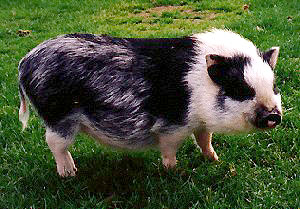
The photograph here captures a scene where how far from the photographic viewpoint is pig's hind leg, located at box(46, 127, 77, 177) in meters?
3.48

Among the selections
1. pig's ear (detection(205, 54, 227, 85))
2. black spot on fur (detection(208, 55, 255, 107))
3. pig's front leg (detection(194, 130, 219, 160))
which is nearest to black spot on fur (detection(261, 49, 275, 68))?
black spot on fur (detection(208, 55, 255, 107))

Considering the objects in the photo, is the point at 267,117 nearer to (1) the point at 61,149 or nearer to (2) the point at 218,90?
(2) the point at 218,90

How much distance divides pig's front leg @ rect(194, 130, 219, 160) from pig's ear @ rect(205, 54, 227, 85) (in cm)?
72

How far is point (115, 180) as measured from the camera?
12.1 feet

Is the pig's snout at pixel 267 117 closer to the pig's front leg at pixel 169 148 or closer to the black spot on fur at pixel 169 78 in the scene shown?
the black spot on fur at pixel 169 78

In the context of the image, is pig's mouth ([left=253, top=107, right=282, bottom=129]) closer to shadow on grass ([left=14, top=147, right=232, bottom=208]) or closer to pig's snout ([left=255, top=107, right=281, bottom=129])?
pig's snout ([left=255, top=107, right=281, bottom=129])

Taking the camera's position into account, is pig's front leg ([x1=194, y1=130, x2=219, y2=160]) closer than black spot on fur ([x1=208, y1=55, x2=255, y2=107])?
No

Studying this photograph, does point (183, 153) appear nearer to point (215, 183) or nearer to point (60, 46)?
point (215, 183)

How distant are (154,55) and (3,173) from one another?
5.40 feet

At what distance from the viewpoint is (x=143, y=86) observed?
10.9 ft

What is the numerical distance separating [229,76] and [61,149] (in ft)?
4.56

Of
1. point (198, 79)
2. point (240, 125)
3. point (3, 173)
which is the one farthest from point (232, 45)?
point (3, 173)

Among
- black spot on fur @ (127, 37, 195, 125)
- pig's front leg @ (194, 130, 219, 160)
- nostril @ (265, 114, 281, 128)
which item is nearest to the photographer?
nostril @ (265, 114, 281, 128)

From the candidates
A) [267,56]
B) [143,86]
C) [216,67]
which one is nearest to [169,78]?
[143,86]
